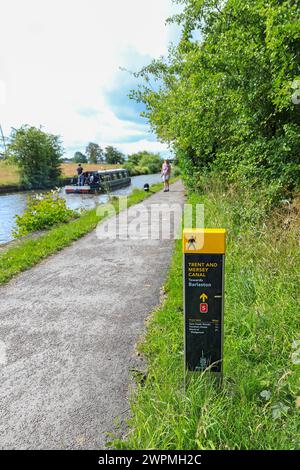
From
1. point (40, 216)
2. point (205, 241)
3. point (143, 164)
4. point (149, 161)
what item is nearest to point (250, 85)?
point (205, 241)

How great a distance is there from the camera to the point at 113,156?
8906 centimetres

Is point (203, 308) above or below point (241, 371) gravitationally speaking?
above

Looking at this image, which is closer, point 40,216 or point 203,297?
point 203,297

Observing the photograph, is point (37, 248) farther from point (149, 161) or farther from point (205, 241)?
point (149, 161)

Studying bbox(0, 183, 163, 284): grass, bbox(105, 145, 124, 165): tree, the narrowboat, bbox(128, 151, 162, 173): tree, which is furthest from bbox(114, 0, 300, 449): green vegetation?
bbox(105, 145, 124, 165): tree

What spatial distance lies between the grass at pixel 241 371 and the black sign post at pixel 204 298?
0.61 ft

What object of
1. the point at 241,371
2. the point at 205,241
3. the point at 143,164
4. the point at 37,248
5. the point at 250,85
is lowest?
the point at 241,371

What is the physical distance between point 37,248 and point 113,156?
8710 centimetres

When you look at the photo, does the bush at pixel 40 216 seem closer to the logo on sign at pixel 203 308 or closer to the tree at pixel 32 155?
the logo on sign at pixel 203 308

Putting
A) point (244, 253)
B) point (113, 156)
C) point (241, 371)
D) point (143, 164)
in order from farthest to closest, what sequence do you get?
point (113, 156), point (143, 164), point (244, 253), point (241, 371)

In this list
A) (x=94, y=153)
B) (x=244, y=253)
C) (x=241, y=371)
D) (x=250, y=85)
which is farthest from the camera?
(x=94, y=153)

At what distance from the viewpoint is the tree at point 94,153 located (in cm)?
10047

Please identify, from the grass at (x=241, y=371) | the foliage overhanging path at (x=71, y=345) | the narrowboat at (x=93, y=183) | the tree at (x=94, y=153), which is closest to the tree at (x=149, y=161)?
the tree at (x=94, y=153)
